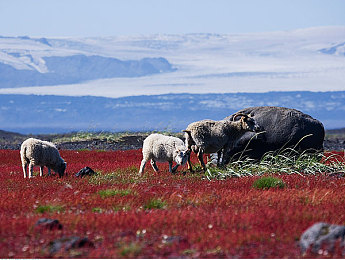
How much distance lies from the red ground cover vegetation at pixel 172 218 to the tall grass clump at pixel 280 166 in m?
2.52

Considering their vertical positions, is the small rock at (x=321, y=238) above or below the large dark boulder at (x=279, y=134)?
above

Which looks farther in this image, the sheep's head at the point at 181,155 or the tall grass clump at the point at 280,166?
the sheep's head at the point at 181,155

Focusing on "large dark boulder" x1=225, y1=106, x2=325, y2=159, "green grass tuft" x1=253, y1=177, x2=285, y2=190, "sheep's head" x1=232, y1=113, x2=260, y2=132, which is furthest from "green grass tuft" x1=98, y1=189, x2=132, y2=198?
"large dark boulder" x1=225, y1=106, x2=325, y2=159

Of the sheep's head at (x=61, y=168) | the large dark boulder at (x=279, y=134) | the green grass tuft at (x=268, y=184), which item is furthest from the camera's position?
the large dark boulder at (x=279, y=134)

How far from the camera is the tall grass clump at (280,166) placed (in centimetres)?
1695

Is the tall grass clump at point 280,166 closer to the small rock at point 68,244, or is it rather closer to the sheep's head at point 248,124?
the sheep's head at point 248,124

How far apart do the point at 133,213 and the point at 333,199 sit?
401 cm

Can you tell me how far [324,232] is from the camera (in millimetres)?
7863

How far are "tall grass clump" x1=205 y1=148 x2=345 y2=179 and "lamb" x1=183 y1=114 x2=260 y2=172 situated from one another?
2.17ft

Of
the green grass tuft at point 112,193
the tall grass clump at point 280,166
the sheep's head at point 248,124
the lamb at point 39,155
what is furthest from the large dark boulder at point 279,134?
the green grass tuft at point 112,193

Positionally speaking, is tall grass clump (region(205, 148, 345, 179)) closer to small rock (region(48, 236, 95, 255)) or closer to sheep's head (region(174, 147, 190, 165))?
sheep's head (region(174, 147, 190, 165))

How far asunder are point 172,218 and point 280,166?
9255 millimetres

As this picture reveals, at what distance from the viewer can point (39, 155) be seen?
19141mm

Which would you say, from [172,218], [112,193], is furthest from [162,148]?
[172,218]
